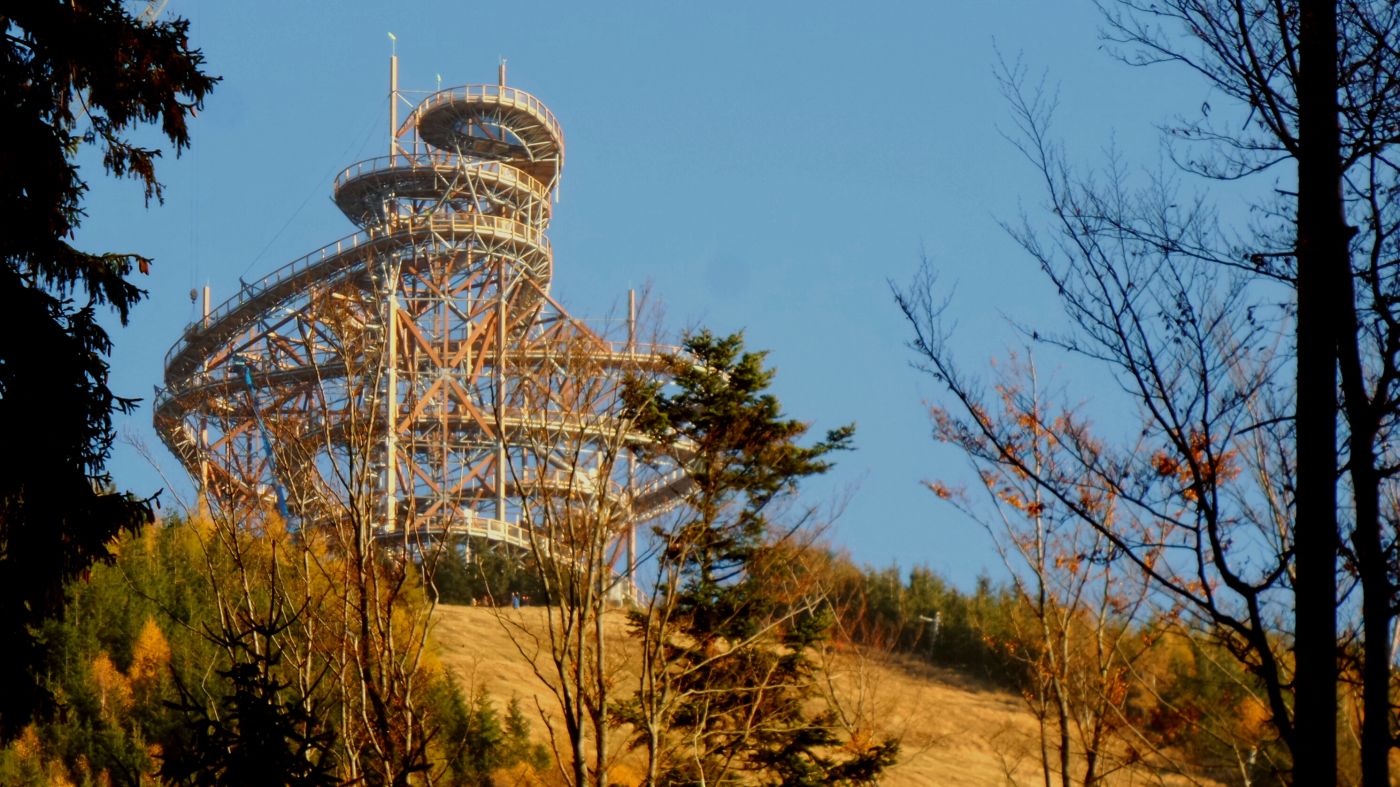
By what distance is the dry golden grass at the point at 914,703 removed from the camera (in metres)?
31.2

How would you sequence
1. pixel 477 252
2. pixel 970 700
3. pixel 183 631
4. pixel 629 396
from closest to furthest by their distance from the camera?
pixel 629 396, pixel 183 631, pixel 970 700, pixel 477 252

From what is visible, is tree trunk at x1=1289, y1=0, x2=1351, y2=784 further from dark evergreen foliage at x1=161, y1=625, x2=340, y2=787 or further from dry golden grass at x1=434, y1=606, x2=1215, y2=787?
dry golden grass at x1=434, y1=606, x2=1215, y2=787

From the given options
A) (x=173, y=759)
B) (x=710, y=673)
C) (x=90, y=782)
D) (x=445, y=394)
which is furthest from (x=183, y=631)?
(x=173, y=759)

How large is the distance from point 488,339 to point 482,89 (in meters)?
7.25

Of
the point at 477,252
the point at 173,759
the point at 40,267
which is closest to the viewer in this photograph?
the point at 173,759

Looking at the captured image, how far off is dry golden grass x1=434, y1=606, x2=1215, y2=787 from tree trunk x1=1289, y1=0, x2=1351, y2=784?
21.1 metres

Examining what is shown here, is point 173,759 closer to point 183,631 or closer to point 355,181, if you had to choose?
point 183,631

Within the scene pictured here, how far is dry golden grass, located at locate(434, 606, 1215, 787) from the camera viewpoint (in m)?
31.2

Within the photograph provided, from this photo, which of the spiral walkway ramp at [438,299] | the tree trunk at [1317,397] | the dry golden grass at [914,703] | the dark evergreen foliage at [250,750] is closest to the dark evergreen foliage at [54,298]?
the dark evergreen foliage at [250,750]

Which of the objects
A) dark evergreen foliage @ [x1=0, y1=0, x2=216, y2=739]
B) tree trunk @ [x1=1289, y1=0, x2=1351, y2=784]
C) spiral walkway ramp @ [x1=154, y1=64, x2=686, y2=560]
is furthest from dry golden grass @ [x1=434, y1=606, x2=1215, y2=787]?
tree trunk @ [x1=1289, y1=0, x2=1351, y2=784]

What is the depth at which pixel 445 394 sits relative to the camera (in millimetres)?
42000

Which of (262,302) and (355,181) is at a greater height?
(355,181)

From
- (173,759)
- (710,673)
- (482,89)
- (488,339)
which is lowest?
(173,759)

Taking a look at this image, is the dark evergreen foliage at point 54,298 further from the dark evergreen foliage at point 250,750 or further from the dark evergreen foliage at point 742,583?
the dark evergreen foliage at point 742,583
